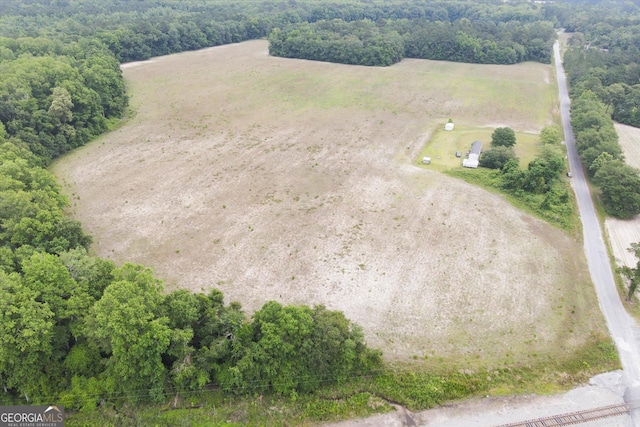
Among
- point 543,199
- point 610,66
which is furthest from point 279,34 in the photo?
point 543,199

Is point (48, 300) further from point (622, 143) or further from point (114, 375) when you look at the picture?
point (622, 143)

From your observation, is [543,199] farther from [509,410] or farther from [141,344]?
[141,344]

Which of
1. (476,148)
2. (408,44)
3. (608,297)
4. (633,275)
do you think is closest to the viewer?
(633,275)

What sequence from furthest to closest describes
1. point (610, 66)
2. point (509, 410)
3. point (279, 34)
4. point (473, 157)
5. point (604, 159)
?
point (279, 34) → point (610, 66) → point (473, 157) → point (604, 159) → point (509, 410)

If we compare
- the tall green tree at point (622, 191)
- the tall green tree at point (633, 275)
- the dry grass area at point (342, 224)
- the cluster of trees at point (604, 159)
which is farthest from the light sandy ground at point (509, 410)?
the cluster of trees at point (604, 159)

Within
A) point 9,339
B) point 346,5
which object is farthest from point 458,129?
point 346,5

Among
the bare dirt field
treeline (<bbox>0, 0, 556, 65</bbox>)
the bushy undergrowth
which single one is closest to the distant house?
the bushy undergrowth

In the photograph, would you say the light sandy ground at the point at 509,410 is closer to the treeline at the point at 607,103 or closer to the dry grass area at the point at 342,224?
the dry grass area at the point at 342,224

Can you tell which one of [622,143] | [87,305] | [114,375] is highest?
[87,305]
